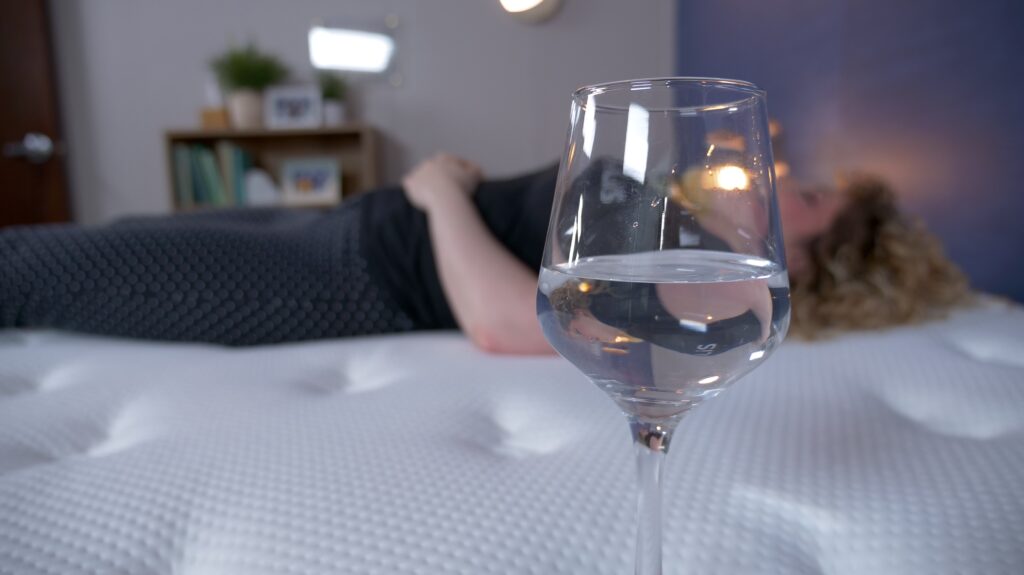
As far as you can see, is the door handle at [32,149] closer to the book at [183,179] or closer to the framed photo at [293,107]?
the book at [183,179]

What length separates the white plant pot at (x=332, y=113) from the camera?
9.00 feet

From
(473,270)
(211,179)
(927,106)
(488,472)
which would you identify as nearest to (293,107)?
(211,179)

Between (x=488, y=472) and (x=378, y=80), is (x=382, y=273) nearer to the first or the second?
(x=488, y=472)

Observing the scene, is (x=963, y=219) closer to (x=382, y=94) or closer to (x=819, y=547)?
Result: (x=819, y=547)

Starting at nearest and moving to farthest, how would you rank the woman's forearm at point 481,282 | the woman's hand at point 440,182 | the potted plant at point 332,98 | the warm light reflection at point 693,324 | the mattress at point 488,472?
the warm light reflection at point 693,324 < the mattress at point 488,472 < the woman's forearm at point 481,282 < the woman's hand at point 440,182 < the potted plant at point 332,98

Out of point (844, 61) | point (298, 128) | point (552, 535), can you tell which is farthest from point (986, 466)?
point (298, 128)

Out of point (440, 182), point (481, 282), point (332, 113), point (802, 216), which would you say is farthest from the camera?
point (332, 113)

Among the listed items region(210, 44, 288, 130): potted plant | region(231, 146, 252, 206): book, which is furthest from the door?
region(231, 146, 252, 206): book

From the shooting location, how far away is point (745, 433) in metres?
0.57

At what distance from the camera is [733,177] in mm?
305

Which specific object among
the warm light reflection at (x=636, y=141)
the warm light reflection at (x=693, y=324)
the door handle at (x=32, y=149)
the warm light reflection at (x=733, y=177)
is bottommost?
the warm light reflection at (x=693, y=324)

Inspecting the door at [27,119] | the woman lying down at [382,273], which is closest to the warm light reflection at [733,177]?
the woman lying down at [382,273]

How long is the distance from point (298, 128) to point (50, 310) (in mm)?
1732

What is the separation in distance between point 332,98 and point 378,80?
26cm
